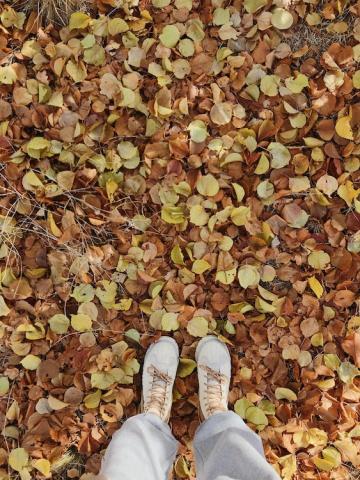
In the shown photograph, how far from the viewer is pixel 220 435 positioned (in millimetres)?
1524

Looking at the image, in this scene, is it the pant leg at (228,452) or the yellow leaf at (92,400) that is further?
the yellow leaf at (92,400)

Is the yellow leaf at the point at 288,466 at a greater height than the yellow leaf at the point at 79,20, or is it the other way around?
the yellow leaf at the point at 79,20

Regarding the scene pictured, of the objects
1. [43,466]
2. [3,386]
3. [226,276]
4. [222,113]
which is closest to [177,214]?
[226,276]

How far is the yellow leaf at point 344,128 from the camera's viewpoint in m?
1.75

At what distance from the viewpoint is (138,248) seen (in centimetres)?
176

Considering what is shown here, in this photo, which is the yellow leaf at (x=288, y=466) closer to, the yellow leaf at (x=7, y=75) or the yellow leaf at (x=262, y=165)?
the yellow leaf at (x=262, y=165)

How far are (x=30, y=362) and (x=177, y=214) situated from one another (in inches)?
26.3

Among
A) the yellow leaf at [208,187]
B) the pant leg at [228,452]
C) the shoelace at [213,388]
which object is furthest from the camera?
the yellow leaf at [208,187]

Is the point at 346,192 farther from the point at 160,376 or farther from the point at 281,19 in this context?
the point at 160,376

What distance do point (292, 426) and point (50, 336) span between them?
0.82 metres

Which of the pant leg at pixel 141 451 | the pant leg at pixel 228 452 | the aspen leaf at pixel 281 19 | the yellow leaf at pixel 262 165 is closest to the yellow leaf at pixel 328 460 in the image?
the pant leg at pixel 228 452

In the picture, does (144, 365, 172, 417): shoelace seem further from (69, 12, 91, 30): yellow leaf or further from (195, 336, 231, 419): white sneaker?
(69, 12, 91, 30): yellow leaf

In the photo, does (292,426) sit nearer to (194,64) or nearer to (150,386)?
(150,386)

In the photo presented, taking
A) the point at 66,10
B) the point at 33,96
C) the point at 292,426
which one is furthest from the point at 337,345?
the point at 66,10
